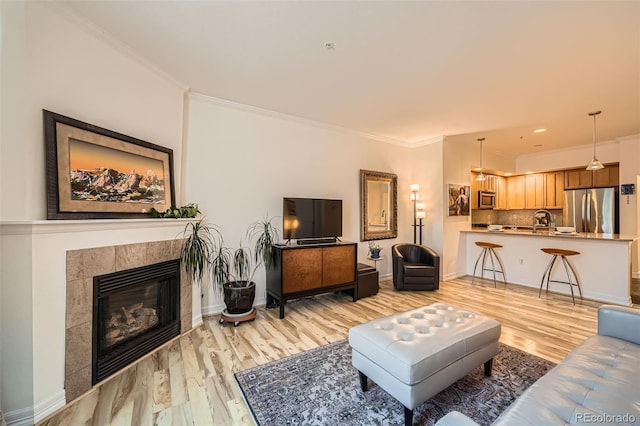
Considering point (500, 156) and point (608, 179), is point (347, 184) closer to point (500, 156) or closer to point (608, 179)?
point (500, 156)

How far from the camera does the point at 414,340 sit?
1763mm

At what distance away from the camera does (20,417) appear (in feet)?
5.36

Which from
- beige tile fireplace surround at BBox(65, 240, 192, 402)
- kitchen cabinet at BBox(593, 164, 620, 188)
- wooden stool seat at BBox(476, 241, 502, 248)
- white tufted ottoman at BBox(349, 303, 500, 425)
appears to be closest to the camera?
white tufted ottoman at BBox(349, 303, 500, 425)

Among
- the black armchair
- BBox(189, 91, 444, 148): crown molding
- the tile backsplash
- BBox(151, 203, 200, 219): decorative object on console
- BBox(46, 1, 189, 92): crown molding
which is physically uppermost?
BBox(46, 1, 189, 92): crown molding

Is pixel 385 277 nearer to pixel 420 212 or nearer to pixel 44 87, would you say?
pixel 420 212

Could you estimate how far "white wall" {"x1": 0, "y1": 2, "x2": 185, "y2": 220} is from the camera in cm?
170

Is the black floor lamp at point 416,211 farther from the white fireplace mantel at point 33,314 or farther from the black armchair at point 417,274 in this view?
the white fireplace mantel at point 33,314

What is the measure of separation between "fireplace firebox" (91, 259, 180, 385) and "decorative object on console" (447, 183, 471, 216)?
16.2ft

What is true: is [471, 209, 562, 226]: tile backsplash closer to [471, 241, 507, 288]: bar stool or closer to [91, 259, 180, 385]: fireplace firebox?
[471, 241, 507, 288]: bar stool

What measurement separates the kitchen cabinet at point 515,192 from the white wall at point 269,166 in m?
3.31

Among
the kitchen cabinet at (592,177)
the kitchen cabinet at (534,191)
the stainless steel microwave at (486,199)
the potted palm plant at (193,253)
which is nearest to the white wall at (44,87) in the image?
the potted palm plant at (193,253)

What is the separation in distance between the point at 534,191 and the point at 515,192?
1.35ft

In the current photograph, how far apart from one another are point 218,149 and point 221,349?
2.44m

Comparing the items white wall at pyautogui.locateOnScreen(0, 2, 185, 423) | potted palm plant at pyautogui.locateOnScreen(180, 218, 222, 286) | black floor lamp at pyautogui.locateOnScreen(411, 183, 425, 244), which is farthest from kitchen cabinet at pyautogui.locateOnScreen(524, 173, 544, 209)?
white wall at pyautogui.locateOnScreen(0, 2, 185, 423)
